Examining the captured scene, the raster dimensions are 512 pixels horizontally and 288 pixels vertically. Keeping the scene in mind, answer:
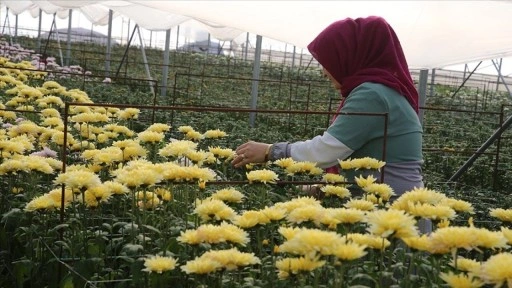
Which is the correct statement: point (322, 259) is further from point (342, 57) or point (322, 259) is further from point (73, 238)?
point (342, 57)

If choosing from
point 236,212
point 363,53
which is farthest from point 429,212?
point 363,53

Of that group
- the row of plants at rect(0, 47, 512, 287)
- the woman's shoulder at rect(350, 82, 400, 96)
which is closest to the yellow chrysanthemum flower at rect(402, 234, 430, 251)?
the row of plants at rect(0, 47, 512, 287)

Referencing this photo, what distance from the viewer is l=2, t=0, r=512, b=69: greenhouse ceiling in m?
4.41

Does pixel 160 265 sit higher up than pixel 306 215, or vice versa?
pixel 306 215

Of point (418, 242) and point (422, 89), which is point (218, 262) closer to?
point (418, 242)

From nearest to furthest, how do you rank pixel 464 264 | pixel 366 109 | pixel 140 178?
1. pixel 464 264
2. pixel 140 178
3. pixel 366 109

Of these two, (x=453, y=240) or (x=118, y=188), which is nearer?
(x=453, y=240)

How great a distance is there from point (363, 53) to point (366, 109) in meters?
0.26

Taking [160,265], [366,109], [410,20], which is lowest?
[160,265]

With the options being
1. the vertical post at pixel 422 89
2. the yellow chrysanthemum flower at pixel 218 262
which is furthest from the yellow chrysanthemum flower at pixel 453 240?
the vertical post at pixel 422 89

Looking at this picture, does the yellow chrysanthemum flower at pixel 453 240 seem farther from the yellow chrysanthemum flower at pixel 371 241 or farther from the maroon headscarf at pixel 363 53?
the maroon headscarf at pixel 363 53

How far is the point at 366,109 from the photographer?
2.74 m

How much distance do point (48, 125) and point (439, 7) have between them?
2290 mm

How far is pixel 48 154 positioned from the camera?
294 cm
